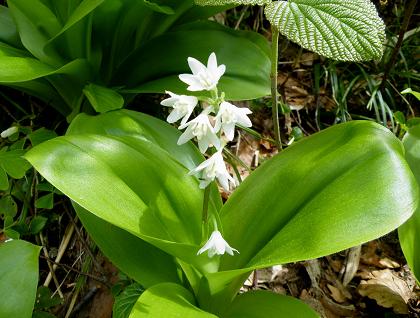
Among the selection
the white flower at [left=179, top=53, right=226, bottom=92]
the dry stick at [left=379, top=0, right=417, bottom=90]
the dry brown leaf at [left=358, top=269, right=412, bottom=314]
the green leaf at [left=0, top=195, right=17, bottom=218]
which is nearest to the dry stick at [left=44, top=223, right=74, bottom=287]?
the green leaf at [left=0, top=195, right=17, bottom=218]

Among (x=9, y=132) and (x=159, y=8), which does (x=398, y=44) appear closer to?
(x=159, y=8)

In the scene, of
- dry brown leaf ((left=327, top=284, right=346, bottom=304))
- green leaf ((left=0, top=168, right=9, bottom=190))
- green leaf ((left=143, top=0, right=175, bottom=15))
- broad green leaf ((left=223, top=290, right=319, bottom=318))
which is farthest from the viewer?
dry brown leaf ((left=327, top=284, right=346, bottom=304))

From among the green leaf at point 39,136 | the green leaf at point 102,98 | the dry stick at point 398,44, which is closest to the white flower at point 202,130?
the green leaf at point 102,98

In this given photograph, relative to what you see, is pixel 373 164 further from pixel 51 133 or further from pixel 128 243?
pixel 51 133

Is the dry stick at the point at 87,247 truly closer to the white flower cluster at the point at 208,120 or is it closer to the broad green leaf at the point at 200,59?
the broad green leaf at the point at 200,59

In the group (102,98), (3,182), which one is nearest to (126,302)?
(3,182)

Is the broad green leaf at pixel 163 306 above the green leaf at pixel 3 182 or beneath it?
beneath

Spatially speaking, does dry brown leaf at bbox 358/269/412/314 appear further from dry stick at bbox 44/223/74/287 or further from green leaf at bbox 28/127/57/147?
green leaf at bbox 28/127/57/147
